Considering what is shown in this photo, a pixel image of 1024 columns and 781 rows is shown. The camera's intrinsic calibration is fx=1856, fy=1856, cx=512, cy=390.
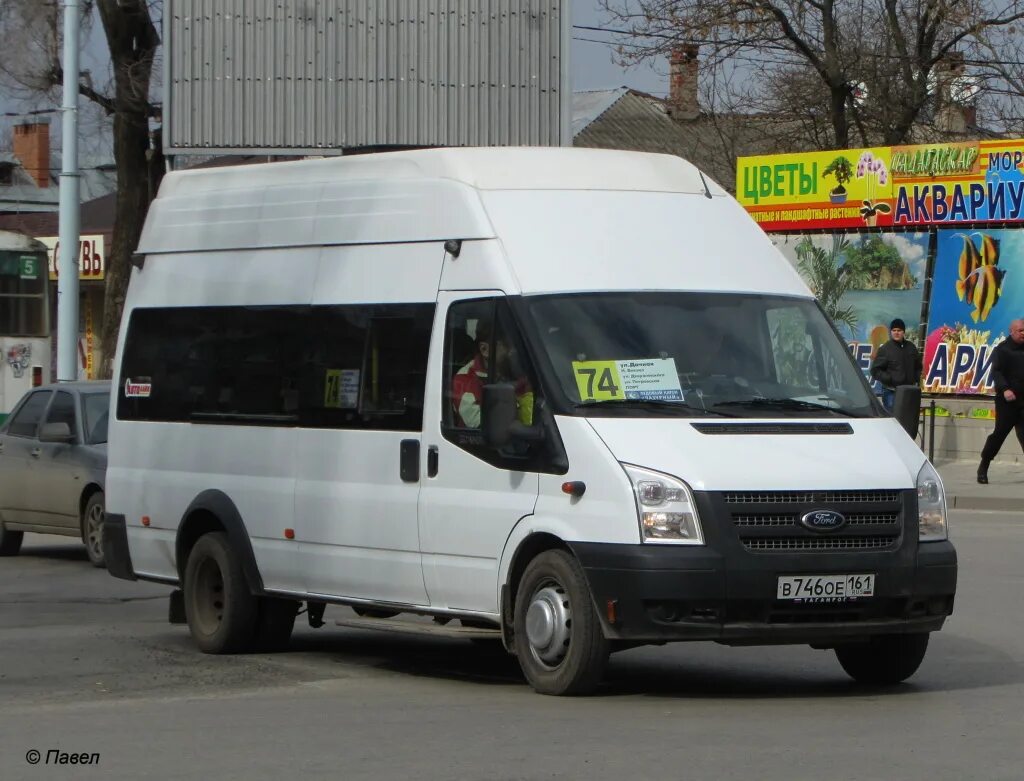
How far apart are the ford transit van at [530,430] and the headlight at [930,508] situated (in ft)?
0.05

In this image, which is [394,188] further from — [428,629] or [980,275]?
[980,275]

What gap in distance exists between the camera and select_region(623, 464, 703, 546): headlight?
779cm

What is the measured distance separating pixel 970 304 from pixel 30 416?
13.3 metres

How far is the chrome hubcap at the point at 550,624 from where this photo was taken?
319 inches

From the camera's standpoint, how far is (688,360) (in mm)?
8438

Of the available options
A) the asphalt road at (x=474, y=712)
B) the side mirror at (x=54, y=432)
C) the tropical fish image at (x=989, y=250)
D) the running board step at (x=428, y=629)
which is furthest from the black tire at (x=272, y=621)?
the tropical fish image at (x=989, y=250)

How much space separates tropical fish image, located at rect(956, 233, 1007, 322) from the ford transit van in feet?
52.7

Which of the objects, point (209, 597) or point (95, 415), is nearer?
point (209, 597)

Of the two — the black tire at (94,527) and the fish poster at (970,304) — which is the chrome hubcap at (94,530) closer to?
the black tire at (94,527)

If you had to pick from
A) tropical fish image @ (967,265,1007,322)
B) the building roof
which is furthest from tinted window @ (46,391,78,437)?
the building roof

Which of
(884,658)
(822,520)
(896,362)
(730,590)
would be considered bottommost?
(884,658)

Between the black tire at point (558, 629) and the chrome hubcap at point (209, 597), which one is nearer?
the black tire at point (558, 629)

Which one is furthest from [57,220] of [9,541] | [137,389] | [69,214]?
[137,389]

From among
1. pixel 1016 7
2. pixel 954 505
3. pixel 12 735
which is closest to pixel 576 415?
pixel 12 735
